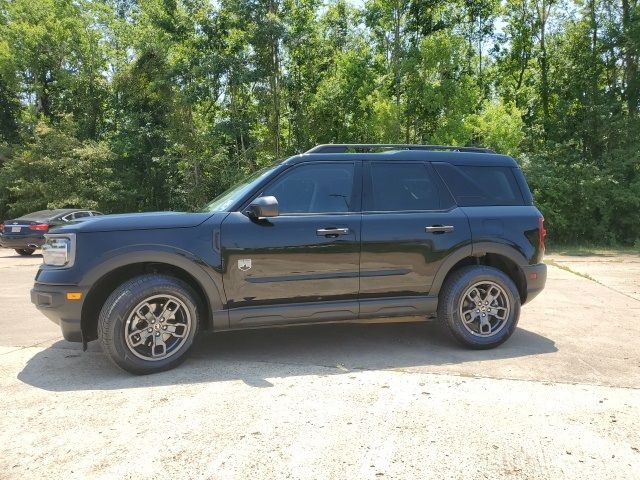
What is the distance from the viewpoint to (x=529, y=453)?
298 cm

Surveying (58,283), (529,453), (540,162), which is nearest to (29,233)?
(58,283)

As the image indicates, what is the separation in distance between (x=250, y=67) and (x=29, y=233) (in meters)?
11.1

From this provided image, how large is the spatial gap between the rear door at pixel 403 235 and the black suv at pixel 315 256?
1cm

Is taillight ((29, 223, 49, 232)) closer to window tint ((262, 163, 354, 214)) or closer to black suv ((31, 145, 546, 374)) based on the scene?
black suv ((31, 145, 546, 374))

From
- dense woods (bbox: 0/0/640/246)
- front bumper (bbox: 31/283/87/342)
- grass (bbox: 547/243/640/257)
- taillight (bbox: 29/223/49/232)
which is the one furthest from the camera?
dense woods (bbox: 0/0/640/246)

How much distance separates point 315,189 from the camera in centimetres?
489

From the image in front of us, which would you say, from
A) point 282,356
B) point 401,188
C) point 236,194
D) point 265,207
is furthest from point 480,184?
point 282,356

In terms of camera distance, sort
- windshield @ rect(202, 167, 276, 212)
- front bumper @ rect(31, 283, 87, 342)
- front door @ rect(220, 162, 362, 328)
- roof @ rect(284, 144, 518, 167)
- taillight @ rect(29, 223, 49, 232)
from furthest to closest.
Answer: taillight @ rect(29, 223, 49, 232) → roof @ rect(284, 144, 518, 167) → windshield @ rect(202, 167, 276, 212) → front door @ rect(220, 162, 362, 328) → front bumper @ rect(31, 283, 87, 342)

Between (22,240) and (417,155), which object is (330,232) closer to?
(417,155)

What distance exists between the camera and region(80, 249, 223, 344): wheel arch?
14.1 feet

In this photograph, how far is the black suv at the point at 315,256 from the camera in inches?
171

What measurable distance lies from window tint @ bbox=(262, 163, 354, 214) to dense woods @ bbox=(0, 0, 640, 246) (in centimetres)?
1616

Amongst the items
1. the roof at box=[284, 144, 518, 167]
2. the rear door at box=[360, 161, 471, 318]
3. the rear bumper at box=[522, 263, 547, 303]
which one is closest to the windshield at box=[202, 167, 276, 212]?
the roof at box=[284, 144, 518, 167]

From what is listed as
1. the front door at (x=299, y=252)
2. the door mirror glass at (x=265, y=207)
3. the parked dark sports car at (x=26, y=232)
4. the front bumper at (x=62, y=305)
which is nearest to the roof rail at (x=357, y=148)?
the front door at (x=299, y=252)
